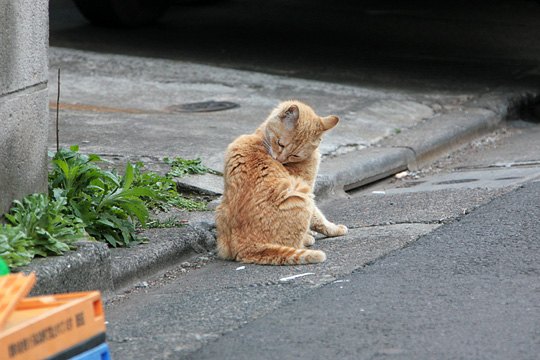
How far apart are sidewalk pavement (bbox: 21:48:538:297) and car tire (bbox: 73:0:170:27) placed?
4.93ft

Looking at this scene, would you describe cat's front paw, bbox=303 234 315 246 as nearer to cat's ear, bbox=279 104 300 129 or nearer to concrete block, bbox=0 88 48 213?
cat's ear, bbox=279 104 300 129

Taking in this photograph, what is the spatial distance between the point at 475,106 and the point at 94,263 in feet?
18.1

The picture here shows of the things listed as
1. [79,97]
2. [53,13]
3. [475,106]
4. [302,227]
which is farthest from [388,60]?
[302,227]

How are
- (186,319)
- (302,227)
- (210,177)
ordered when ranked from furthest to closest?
(210,177) → (302,227) → (186,319)

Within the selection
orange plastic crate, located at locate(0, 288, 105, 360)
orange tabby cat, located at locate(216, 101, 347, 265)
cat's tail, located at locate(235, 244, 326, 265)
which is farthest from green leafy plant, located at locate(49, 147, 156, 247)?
orange plastic crate, located at locate(0, 288, 105, 360)

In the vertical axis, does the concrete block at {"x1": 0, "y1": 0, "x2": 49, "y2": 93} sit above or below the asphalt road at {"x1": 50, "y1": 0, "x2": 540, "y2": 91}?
above

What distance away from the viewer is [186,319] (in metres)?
4.75

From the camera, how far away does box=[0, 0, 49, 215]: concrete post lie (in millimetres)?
5359

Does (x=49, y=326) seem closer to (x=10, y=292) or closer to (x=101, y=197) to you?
(x=10, y=292)

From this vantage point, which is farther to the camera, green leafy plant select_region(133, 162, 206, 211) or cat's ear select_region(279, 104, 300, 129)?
green leafy plant select_region(133, 162, 206, 211)

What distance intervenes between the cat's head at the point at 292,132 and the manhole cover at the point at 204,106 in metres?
3.26

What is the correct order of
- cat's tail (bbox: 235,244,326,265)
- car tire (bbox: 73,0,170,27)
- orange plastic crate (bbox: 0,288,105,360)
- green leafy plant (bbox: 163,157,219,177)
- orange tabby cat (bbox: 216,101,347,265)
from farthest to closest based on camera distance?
1. car tire (bbox: 73,0,170,27)
2. green leafy plant (bbox: 163,157,219,177)
3. orange tabby cat (bbox: 216,101,347,265)
4. cat's tail (bbox: 235,244,326,265)
5. orange plastic crate (bbox: 0,288,105,360)

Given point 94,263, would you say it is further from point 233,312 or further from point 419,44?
point 419,44

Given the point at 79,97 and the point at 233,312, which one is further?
the point at 79,97
